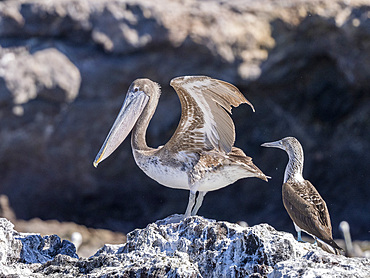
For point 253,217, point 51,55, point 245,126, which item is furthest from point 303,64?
point 51,55

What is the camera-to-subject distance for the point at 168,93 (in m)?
9.20

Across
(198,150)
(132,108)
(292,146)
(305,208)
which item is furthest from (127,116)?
(305,208)

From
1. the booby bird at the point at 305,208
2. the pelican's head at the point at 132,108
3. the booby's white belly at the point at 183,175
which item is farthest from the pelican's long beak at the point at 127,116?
the booby bird at the point at 305,208

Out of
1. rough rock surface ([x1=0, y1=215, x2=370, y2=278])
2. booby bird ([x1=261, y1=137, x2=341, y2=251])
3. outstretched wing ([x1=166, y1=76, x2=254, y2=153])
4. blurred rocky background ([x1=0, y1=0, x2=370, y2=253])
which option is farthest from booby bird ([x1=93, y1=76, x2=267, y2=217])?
blurred rocky background ([x1=0, y1=0, x2=370, y2=253])

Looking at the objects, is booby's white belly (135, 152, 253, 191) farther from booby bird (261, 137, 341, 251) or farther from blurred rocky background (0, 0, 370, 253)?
blurred rocky background (0, 0, 370, 253)

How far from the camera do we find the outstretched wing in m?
4.83

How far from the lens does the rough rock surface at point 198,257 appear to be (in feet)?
9.60

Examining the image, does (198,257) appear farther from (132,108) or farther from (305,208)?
(132,108)

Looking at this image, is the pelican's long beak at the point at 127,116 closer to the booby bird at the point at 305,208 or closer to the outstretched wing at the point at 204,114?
the outstretched wing at the point at 204,114

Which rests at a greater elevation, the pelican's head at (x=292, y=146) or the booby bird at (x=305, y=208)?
the pelican's head at (x=292, y=146)

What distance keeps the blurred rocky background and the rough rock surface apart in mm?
5313

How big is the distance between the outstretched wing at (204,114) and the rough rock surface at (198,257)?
5.03ft

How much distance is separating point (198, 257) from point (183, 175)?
1726mm

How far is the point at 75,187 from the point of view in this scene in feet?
31.4
